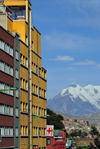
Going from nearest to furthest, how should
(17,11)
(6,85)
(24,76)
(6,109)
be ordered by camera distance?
(6,85), (6,109), (24,76), (17,11)

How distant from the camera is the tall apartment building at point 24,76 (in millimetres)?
82062

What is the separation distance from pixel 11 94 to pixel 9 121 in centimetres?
541

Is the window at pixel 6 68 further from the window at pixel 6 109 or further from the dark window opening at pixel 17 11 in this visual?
the dark window opening at pixel 17 11

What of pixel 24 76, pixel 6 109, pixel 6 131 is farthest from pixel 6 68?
pixel 24 76

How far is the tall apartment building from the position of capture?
82.1 metres

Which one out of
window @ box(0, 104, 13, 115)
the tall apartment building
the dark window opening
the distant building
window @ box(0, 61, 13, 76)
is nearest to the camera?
the distant building

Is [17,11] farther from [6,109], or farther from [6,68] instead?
[6,109]

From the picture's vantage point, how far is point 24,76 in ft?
299

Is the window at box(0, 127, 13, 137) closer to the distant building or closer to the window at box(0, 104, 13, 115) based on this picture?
the distant building

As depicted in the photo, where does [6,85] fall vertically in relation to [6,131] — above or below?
above

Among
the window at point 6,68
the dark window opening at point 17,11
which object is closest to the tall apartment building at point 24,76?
the dark window opening at point 17,11

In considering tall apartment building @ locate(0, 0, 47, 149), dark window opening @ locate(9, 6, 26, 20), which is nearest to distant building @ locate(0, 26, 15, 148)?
tall apartment building @ locate(0, 0, 47, 149)

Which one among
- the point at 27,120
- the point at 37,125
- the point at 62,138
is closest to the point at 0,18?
the point at 27,120

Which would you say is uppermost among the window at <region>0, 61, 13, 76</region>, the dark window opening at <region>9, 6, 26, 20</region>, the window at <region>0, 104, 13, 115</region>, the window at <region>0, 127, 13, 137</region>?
the dark window opening at <region>9, 6, 26, 20</region>
